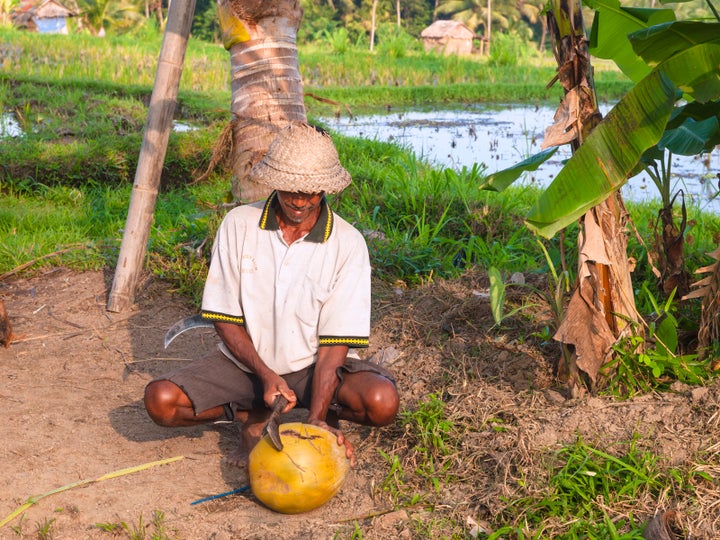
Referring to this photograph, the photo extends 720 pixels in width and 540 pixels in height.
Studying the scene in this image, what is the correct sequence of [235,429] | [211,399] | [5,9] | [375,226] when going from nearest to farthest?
[211,399]
[235,429]
[375,226]
[5,9]

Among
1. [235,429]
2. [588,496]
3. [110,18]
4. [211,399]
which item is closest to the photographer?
[588,496]

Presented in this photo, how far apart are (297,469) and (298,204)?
88 cm

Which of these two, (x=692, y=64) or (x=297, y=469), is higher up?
(x=692, y=64)

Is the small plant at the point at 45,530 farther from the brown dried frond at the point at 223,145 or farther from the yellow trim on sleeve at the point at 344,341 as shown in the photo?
the brown dried frond at the point at 223,145

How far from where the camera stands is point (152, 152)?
13.7ft

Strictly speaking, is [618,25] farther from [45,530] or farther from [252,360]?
[45,530]

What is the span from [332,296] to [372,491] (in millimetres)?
691

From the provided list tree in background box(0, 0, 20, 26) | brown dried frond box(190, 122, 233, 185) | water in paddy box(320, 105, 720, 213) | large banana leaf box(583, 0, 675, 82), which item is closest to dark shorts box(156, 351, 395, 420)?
large banana leaf box(583, 0, 675, 82)

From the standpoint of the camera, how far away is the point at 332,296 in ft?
9.60

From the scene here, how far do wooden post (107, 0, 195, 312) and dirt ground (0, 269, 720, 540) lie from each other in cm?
23

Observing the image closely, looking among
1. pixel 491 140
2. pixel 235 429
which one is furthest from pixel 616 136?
pixel 491 140

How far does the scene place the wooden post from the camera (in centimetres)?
404

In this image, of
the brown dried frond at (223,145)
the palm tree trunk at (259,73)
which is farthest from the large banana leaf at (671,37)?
the brown dried frond at (223,145)

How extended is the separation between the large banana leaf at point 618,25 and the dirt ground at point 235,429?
48.5 inches
